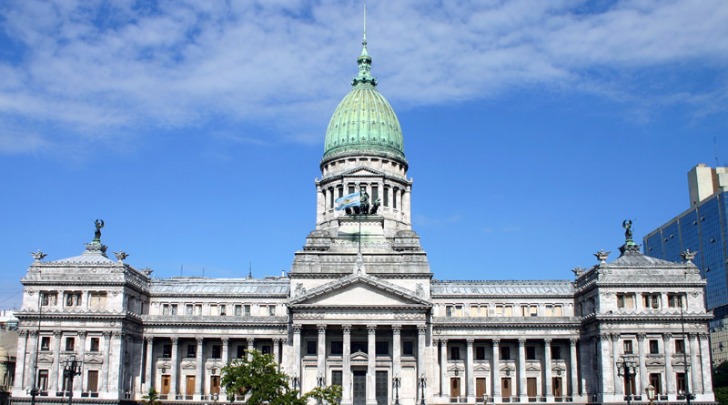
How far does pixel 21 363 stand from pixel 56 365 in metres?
4.30

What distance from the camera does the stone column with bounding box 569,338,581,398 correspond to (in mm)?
109125

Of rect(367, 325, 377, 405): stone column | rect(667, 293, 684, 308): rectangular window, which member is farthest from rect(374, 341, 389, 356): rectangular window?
rect(667, 293, 684, 308): rectangular window

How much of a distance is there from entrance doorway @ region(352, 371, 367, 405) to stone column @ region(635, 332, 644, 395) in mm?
34226

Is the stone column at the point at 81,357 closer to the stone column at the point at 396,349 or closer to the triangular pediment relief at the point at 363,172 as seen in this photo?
the stone column at the point at 396,349

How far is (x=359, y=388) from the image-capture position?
105m

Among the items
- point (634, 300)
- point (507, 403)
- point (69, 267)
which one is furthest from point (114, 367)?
point (634, 300)

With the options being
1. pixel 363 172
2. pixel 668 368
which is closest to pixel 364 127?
pixel 363 172

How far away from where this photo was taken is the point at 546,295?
115812mm

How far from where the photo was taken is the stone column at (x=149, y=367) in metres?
110

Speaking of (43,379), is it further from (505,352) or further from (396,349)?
(505,352)

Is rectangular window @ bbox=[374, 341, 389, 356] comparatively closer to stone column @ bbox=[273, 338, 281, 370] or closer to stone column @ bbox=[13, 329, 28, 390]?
stone column @ bbox=[273, 338, 281, 370]

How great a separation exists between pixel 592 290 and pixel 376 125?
45.3m

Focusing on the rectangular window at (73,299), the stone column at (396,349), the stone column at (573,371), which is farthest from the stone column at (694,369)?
the rectangular window at (73,299)

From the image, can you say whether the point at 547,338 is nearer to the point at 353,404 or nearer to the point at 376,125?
the point at 353,404
